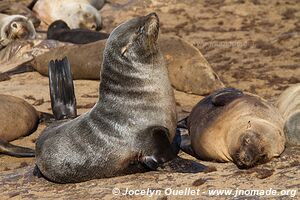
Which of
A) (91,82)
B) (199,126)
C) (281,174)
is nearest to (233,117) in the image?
(199,126)

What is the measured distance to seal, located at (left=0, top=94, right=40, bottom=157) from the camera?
7859 millimetres

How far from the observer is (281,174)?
5.10 meters

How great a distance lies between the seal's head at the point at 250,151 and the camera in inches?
207

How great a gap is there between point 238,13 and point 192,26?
92 centimetres

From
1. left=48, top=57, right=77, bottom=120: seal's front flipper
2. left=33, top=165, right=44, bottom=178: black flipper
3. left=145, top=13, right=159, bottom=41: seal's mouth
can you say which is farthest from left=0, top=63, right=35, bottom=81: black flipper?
left=145, top=13, right=159, bottom=41: seal's mouth

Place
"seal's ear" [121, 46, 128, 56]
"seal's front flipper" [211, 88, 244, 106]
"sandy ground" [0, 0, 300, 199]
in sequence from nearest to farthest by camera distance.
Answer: "sandy ground" [0, 0, 300, 199] < "seal's ear" [121, 46, 128, 56] < "seal's front flipper" [211, 88, 244, 106]

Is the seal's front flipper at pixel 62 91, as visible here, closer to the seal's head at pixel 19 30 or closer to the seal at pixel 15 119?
the seal at pixel 15 119

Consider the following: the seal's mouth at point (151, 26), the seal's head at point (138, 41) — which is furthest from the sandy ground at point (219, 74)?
the seal's mouth at point (151, 26)

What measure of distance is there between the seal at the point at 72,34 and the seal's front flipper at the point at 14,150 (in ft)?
15.2

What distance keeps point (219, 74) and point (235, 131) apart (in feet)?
15.9

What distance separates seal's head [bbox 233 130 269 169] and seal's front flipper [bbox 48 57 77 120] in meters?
2.24

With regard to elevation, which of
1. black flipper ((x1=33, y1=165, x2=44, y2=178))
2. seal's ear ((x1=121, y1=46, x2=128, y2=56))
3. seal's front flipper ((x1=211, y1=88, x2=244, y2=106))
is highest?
seal's ear ((x1=121, y1=46, x2=128, y2=56))

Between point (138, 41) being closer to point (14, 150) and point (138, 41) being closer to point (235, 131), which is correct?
point (235, 131)

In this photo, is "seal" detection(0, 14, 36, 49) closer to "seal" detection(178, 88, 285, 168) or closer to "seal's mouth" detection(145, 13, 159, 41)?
"seal" detection(178, 88, 285, 168)
